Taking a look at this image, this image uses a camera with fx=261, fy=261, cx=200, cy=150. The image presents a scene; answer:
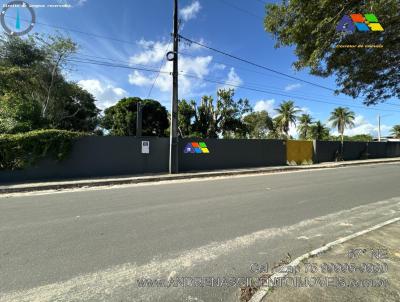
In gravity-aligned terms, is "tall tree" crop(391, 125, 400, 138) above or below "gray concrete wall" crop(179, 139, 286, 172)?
above

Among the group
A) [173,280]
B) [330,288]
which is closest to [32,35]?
[173,280]

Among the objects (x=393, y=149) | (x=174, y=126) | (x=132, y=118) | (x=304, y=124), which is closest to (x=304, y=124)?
(x=304, y=124)

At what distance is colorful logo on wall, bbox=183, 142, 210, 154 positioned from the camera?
1603 cm

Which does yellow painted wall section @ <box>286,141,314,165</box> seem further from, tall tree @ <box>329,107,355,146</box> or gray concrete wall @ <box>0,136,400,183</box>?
tall tree @ <box>329,107,355,146</box>

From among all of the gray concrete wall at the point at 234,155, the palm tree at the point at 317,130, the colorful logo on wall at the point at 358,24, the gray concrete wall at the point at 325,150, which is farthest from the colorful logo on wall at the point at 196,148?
the palm tree at the point at 317,130

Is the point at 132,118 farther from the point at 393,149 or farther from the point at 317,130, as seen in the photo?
the point at 317,130

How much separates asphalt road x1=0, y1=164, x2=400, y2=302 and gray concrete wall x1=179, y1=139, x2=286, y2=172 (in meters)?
7.47

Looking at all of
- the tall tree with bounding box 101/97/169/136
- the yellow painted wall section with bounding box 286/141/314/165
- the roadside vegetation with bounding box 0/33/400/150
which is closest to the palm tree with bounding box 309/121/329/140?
the roadside vegetation with bounding box 0/33/400/150

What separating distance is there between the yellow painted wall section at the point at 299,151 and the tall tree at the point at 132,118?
80.9 feet

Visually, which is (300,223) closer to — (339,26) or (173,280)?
(173,280)

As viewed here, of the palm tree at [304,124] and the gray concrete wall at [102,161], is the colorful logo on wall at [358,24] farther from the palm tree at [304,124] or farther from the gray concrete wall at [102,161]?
the palm tree at [304,124]

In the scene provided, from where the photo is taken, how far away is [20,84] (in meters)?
19.4

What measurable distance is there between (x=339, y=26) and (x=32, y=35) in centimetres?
2122

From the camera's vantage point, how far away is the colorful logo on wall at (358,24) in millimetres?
5785
